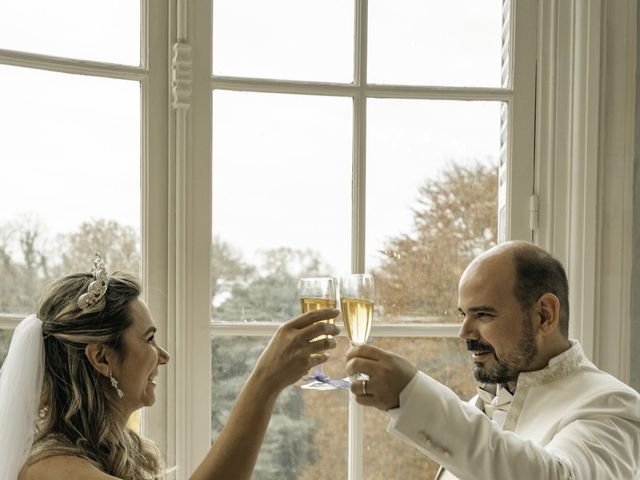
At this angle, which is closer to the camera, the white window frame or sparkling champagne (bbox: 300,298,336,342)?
sparkling champagne (bbox: 300,298,336,342)

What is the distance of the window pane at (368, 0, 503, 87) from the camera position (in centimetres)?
283

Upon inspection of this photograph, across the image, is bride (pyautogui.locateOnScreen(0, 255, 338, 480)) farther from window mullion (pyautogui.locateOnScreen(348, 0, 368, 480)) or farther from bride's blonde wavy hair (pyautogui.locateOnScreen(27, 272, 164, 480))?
window mullion (pyautogui.locateOnScreen(348, 0, 368, 480))

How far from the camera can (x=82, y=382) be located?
1.96 m

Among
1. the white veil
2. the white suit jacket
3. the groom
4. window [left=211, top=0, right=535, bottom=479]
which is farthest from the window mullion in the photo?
the white veil

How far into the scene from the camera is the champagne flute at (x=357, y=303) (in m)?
1.78

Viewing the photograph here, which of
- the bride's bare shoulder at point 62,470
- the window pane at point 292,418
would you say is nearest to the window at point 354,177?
the window pane at point 292,418

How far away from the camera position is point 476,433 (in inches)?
72.7

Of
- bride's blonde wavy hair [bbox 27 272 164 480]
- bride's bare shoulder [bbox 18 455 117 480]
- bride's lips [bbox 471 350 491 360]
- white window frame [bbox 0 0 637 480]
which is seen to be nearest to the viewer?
bride's bare shoulder [bbox 18 455 117 480]

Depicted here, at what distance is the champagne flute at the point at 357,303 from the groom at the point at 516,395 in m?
→ 0.04

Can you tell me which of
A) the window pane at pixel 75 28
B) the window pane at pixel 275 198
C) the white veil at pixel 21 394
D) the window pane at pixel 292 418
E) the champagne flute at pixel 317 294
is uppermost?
the window pane at pixel 75 28

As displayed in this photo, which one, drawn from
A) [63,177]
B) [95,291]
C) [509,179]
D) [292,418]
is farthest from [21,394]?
[509,179]

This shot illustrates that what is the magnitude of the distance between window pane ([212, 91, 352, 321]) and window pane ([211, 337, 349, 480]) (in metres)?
0.11

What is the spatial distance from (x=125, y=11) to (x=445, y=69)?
98cm

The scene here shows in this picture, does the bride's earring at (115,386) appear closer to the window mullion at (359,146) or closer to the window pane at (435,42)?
the window mullion at (359,146)
